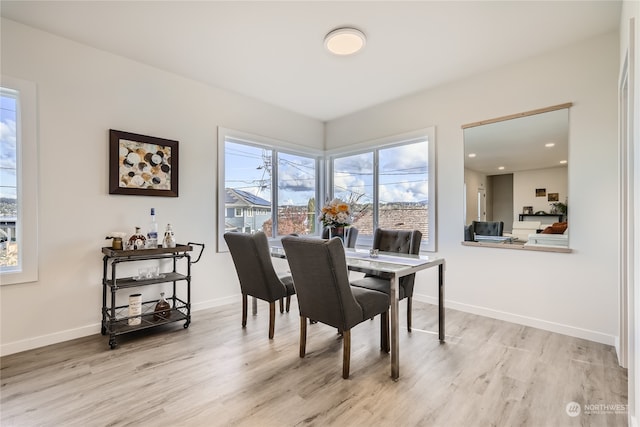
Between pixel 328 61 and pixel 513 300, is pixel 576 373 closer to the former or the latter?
pixel 513 300

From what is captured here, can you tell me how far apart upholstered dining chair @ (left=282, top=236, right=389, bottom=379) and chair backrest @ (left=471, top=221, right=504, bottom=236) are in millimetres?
1644

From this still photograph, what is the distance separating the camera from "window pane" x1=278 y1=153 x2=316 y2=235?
4.33m

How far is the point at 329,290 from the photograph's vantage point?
193 cm

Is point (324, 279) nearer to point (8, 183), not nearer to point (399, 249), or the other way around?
point (399, 249)

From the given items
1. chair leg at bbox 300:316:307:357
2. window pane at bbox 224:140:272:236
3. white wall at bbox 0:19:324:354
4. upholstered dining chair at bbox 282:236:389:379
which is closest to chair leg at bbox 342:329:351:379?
upholstered dining chair at bbox 282:236:389:379

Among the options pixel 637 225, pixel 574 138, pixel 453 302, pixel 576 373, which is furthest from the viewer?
pixel 453 302

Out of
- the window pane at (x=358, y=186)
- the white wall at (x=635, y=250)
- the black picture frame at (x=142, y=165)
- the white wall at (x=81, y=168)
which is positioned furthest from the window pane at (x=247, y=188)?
the white wall at (x=635, y=250)

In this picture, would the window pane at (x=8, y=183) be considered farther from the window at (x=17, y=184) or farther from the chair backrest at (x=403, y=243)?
the chair backrest at (x=403, y=243)

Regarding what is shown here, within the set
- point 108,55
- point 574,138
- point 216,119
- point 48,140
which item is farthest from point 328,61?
point 48,140

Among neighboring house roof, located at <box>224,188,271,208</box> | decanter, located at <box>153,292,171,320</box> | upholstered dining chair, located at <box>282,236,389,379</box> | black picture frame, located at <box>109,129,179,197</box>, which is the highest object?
black picture frame, located at <box>109,129,179,197</box>

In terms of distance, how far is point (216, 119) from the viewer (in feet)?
11.6

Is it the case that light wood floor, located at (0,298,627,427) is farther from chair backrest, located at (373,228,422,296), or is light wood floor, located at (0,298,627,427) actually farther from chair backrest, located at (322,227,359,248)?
chair backrest, located at (322,227,359,248)

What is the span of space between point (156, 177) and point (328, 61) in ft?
6.81

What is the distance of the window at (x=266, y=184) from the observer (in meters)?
3.68
